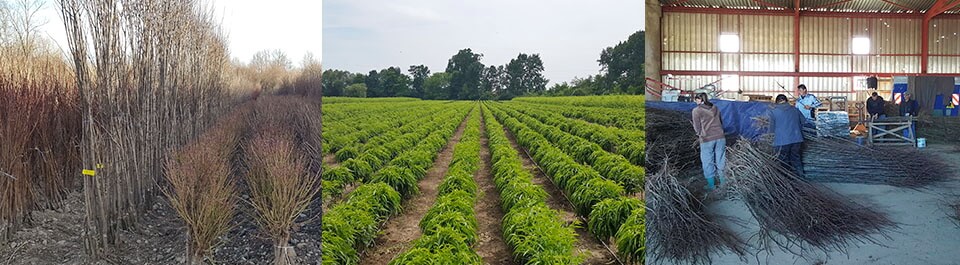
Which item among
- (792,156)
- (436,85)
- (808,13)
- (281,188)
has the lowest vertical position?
(281,188)

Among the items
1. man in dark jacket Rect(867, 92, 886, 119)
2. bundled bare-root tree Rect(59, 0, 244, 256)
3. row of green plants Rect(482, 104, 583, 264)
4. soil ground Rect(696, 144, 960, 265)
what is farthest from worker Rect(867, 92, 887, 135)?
bundled bare-root tree Rect(59, 0, 244, 256)

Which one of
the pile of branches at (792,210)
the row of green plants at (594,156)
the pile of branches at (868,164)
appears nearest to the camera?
the row of green plants at (594,156)

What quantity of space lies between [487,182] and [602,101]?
3.37 ft

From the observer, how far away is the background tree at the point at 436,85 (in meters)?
3.21

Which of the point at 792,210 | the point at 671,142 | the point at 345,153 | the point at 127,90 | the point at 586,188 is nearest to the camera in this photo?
the point at 586,188

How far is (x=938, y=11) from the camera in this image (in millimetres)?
5207

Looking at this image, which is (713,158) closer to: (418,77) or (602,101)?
(602,101)

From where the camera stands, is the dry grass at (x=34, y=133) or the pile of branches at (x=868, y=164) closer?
the dry grass at (x=34, y=133)

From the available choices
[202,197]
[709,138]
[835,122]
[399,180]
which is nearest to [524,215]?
[399,180]

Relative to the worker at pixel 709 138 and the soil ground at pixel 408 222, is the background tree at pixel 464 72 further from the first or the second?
the worker at pixel 709 138

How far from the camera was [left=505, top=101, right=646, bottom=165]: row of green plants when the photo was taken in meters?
3.23

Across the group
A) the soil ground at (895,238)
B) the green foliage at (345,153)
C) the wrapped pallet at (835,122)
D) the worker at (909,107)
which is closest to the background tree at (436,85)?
the green foliage at (345,153)

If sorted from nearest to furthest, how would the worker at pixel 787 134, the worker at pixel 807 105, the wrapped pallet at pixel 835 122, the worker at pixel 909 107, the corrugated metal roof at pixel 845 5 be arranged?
the worker at pixel 787 134, the worker at pixel 807 105, the wrapped pallet at pixel 835 122, the corrugated metal roof at pixel 845 5, the worker at pixel 909 107

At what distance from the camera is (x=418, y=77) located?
3.19m
